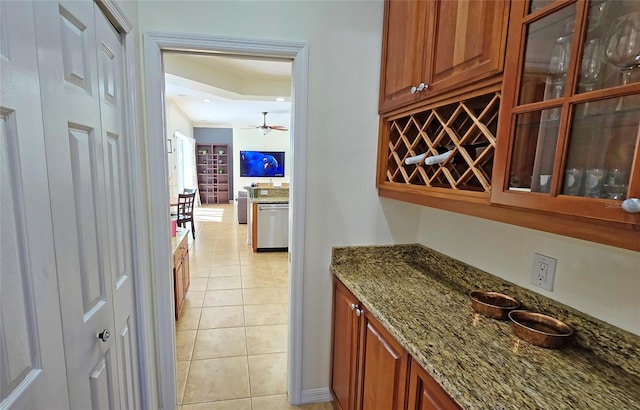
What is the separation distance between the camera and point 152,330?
1706 mm

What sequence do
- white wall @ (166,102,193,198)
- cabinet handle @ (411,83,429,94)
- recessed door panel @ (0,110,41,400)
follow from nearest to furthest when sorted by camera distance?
recessed door panel @ (0,110,41,400) < cabinet handle @ (411,83,429,94) < white wall @ (166,102,193,198)

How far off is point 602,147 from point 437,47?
2.49ft

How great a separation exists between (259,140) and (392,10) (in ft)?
28.3

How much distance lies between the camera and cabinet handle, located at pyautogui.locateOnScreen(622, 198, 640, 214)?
674 millimetres

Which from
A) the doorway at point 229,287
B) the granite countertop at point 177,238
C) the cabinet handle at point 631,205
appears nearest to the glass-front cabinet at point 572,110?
the cabinet handle at point 631,205

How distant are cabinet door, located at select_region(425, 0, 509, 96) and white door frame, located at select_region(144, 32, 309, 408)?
70cm

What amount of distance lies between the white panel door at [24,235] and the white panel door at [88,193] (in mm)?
58

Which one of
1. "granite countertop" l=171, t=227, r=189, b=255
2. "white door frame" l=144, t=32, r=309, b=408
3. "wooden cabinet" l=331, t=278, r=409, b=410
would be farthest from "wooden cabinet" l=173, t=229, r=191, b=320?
"wooden cabinet" l=331, t=278, r=409, b=410

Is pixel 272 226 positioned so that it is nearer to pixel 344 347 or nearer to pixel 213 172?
pixel 344 347

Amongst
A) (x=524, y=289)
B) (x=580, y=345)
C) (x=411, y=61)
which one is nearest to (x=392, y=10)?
(x=411, y=61)

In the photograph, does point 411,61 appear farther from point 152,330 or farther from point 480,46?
point 152,330

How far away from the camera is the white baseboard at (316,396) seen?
2006mm

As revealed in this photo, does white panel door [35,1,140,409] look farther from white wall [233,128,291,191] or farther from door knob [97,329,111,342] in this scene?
white wall [233,128,291,191]

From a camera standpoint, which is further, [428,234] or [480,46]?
[428,234]
